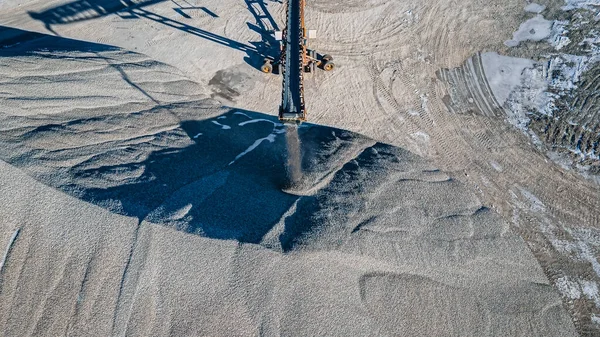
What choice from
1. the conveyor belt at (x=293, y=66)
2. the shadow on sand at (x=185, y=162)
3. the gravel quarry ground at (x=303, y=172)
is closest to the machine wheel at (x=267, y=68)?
the gravel quarry ground at (x=303, y=172)

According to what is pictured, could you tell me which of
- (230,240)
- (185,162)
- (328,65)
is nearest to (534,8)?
(328,65)

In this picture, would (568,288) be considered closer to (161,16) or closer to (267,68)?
(267,68)

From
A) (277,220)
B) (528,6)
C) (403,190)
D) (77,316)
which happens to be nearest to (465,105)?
(403,190)

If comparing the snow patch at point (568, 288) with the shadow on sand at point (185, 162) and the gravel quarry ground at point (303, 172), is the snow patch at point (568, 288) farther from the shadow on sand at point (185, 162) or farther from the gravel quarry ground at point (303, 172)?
the shadow on sand at point (185, 162)

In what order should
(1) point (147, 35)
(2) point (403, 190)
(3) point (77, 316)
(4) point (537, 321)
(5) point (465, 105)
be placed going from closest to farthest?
(3) point (77, 316) → (4) point (537, 321) → (2) point (403, 190) → (5) point (465, 105) → (1) point (147, 35)

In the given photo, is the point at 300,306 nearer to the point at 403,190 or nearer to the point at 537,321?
the point at 403,190

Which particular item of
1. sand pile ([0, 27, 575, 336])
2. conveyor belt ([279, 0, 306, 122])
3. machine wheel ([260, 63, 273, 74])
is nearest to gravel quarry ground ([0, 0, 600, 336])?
sand pile ([0, 27, 575, 336])
